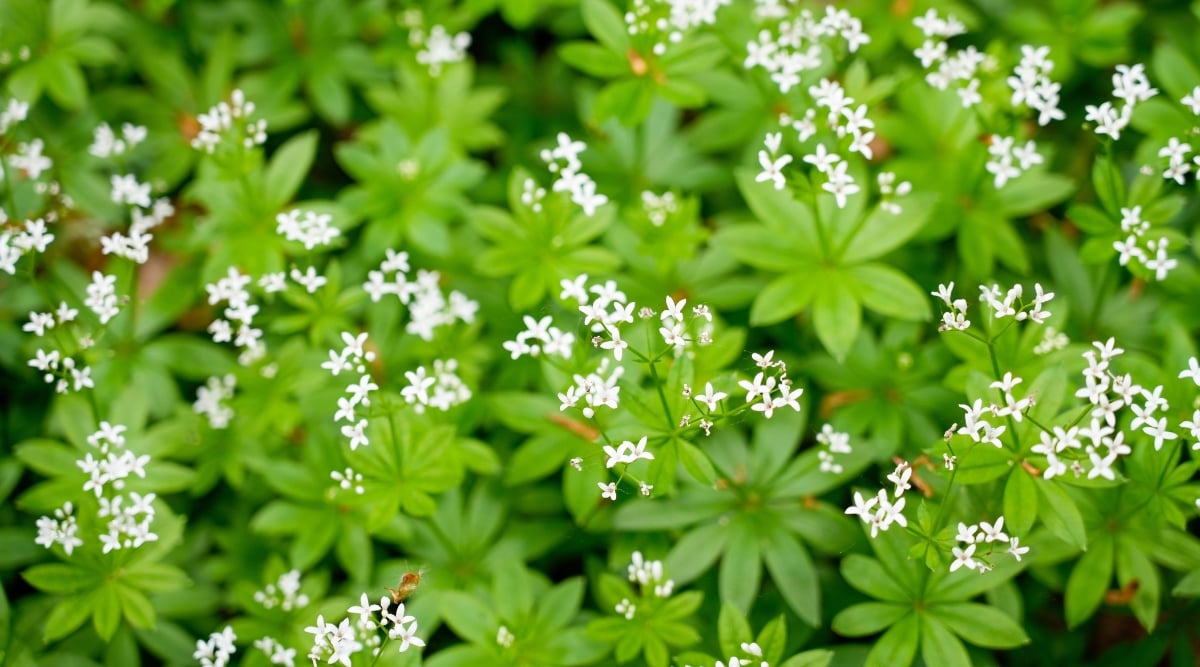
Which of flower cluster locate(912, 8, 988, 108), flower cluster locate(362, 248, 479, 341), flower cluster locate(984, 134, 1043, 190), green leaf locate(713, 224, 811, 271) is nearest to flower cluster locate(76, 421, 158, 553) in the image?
flower cluster locate(362, 248, 479, 341)

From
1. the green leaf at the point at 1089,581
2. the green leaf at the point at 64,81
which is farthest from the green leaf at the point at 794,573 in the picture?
the green leaf at the point at 64,81

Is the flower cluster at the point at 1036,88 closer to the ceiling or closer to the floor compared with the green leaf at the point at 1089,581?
closer to the ceiling

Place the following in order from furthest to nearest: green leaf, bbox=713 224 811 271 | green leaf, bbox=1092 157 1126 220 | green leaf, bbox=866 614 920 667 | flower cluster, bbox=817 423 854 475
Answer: green leaf, bbox=713 224 811 271, green leaf, bbox=1092 157 1126 220, flower cluster, bbox=817 423 854 475, green leaf, bbox=866 614 920 667

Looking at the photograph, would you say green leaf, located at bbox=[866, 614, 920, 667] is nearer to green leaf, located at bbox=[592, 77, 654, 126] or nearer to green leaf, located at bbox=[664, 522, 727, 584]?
green leaf, located at bbox=[664, 522, 727, 584]

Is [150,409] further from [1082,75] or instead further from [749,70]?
[1082,75]

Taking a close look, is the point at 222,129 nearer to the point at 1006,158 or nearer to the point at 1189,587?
the point at 1006,158

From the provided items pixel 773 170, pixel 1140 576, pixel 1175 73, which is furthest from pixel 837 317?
pixel 1175 73

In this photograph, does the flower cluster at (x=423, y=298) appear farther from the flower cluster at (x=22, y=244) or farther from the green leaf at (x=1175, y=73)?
the green leaf at (x=1175, y=73)
